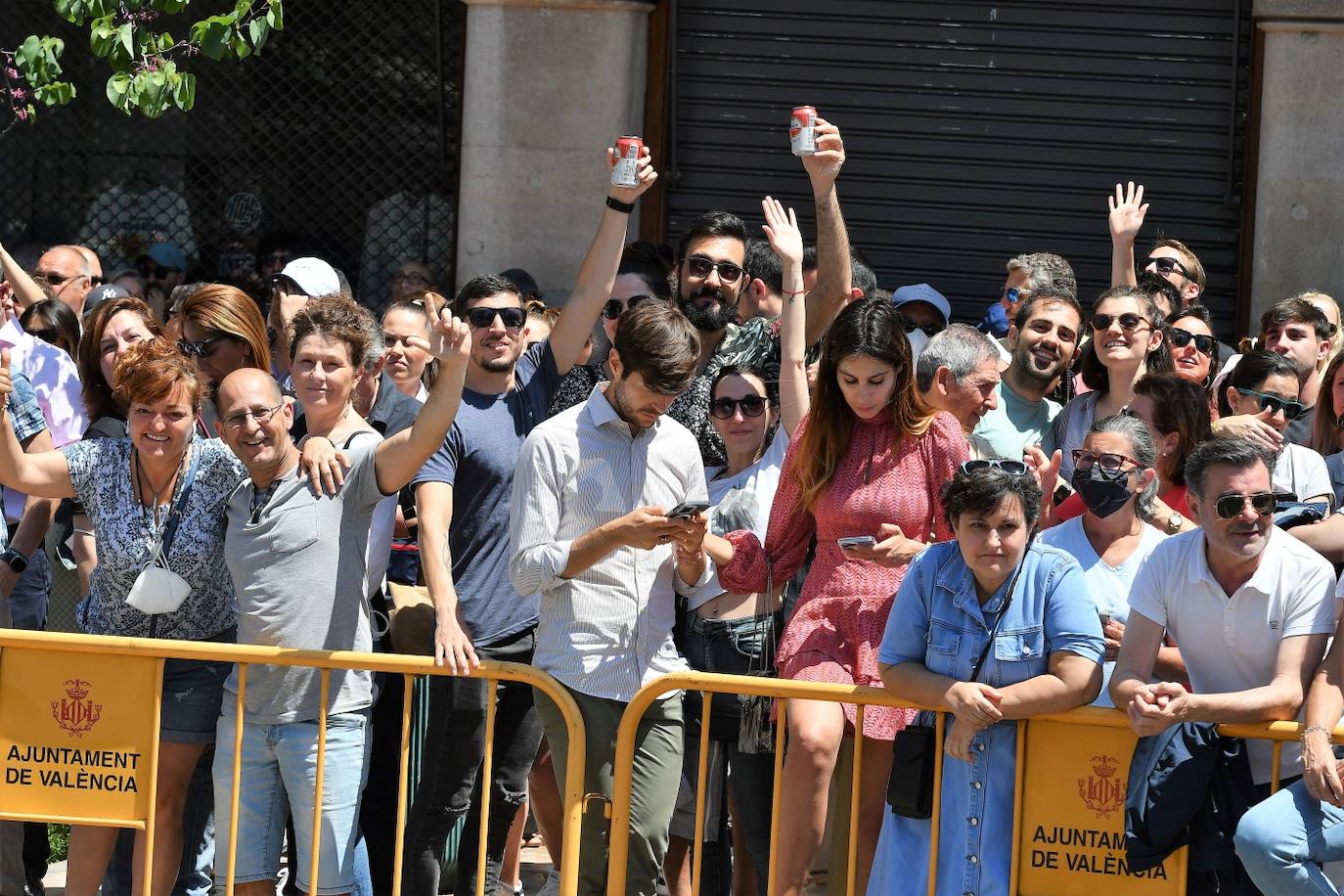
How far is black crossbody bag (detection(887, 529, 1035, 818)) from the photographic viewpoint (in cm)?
475

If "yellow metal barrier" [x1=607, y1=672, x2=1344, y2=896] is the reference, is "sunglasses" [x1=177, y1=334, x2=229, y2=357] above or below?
above

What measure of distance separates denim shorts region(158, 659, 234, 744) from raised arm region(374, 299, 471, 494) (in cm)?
85

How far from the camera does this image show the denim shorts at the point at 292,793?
5.12 meters

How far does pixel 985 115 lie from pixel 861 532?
5.24 metres

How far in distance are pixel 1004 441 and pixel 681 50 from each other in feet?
14.6

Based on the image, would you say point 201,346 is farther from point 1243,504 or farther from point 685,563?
point 1243,504

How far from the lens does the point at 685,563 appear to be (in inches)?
200

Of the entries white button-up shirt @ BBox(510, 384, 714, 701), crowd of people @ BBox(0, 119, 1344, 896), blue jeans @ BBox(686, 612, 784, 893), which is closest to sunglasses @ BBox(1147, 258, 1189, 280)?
crowd of people @ BBox(0, 119, 1344, 896)

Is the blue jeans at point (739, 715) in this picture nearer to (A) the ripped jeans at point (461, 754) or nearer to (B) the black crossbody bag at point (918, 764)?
(A) the ripped jeans at point (461, 754)

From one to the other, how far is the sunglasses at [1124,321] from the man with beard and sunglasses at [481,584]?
1.80m

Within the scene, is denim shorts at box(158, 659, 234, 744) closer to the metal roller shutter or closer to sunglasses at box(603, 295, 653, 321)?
sunglasses at box(603, 295, 653, 321)

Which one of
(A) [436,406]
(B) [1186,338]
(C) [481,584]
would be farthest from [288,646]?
(B) [1186,338]

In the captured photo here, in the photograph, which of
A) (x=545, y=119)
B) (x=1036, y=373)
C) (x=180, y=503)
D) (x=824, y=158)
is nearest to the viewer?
(x=180, y=503)

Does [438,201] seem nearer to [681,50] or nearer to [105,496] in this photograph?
[681,50]
